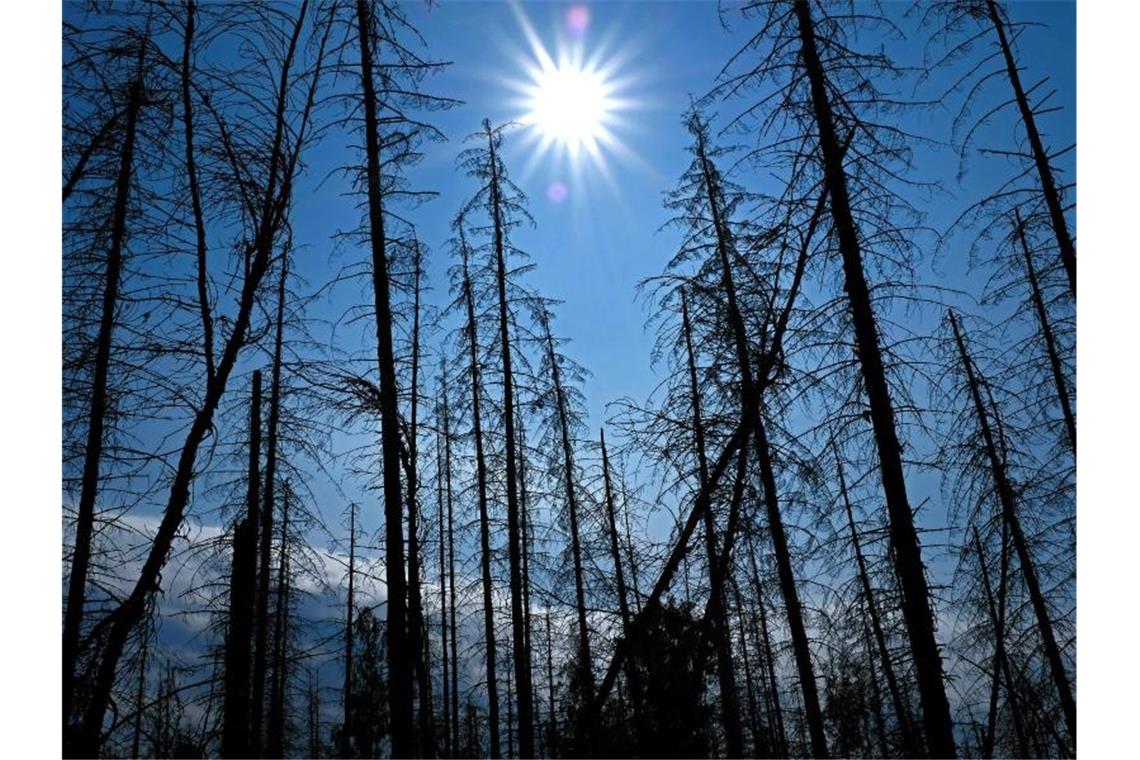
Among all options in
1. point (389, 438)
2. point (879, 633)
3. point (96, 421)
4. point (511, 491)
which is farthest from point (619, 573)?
point (96, 421)

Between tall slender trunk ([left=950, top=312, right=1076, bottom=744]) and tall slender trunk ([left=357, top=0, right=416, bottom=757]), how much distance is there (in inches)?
374

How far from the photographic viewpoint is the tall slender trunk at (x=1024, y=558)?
11.9 metres

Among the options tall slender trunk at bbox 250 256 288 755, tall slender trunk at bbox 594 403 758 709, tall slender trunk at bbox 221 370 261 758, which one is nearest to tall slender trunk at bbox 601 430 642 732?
tall slender trunk at bbox 594 403 758 709

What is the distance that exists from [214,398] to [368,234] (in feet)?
19.2

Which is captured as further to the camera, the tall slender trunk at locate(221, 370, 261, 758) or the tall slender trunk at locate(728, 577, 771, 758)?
the tall slender trunk at locate(728, 577, 771, 758)

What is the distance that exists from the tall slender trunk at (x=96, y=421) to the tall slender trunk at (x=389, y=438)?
234cm

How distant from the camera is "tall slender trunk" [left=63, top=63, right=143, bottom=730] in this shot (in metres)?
4.03

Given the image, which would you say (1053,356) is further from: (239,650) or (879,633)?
(239,650)

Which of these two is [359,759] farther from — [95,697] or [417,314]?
[95,697]

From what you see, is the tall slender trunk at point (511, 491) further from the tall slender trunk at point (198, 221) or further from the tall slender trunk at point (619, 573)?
the tall slender trunk at point (198, 221)

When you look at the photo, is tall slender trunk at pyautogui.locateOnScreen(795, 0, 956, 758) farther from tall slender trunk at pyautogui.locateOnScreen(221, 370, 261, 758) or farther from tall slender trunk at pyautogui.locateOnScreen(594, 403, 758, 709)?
tall slender trunk at pyautogui.locateOnScreen(221, 370, 261, 758)

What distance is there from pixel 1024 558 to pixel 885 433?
997 cm

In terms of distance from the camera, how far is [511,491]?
48.7 ft
